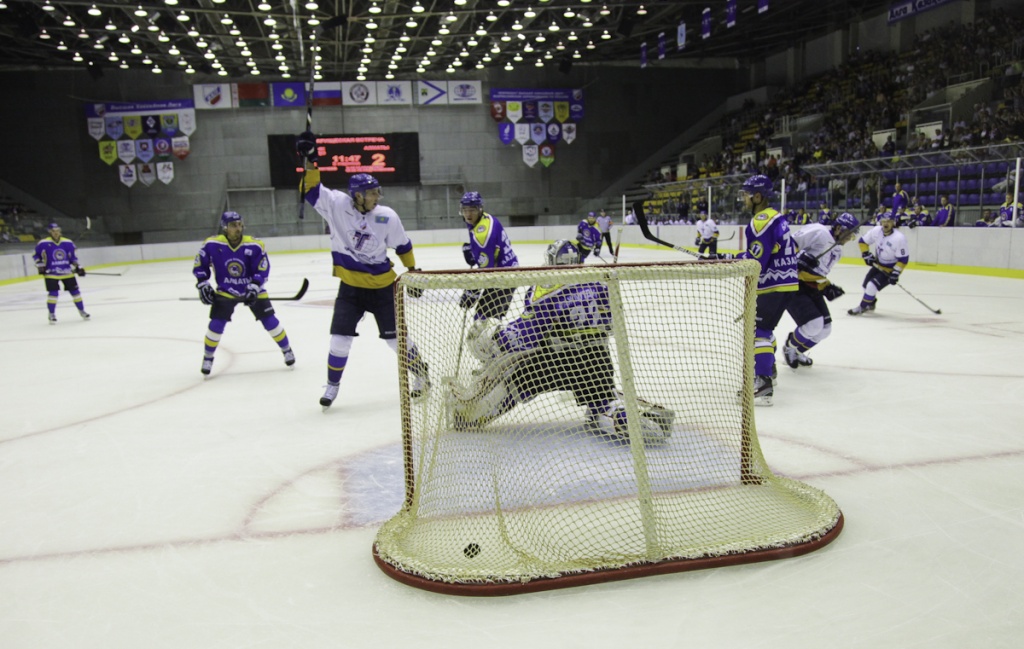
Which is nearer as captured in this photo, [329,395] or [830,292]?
[329,395]

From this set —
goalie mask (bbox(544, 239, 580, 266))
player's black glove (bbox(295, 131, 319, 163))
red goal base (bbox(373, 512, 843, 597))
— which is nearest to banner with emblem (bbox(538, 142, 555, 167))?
player's black glove (bbox(295, 131, 319, 163))

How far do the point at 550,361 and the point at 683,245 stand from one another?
1597cm

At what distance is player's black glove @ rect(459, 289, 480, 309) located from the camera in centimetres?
255

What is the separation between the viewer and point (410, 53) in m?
23.2

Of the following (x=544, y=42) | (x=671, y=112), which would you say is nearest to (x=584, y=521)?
(x=544, y=42)

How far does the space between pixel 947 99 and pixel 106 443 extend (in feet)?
63.7

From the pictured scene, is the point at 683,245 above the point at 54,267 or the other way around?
the other way around

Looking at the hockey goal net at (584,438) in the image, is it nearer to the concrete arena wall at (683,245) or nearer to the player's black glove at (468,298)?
the player's black glove at (468,298)

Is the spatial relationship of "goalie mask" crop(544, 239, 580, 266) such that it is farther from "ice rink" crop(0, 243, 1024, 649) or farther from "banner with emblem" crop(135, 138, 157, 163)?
"banner with emblem" crop(135, 138, 157, 163)

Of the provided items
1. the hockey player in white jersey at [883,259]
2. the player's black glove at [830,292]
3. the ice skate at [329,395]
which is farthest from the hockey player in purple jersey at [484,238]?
the hockey player in white jersey at [883,259]

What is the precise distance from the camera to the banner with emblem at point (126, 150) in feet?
77.0

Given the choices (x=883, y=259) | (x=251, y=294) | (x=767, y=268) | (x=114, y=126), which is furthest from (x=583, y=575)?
(x=114, y=126)

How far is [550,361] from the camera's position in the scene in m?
2.94

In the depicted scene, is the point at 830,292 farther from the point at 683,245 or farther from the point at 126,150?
the point at 126,150
